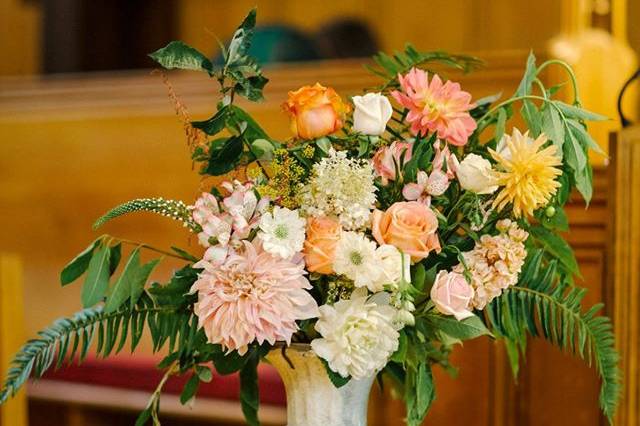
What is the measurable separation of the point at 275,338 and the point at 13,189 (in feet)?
6.99

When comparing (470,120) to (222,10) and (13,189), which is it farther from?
(222,10)

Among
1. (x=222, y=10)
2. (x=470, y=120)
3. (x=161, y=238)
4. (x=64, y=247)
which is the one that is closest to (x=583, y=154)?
(x=470, y=120)

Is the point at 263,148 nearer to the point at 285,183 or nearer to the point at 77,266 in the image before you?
the point at 285,183

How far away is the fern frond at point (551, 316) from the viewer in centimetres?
116

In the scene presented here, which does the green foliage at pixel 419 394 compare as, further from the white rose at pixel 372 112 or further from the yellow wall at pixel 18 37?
the yellow wall at pixel 18 37

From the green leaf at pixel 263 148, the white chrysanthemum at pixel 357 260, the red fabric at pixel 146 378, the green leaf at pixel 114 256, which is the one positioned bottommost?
the red fabric at pixel 146 378

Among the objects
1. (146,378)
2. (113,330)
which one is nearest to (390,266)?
(113,330)

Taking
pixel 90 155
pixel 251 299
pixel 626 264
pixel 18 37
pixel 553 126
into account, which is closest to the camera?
pixel 251 299

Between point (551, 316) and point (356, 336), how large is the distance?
0.28 metres

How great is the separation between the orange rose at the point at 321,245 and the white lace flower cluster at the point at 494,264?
145mm

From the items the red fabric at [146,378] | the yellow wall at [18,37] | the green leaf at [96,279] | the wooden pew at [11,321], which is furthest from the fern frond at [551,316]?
the yellow wall at [18,37]

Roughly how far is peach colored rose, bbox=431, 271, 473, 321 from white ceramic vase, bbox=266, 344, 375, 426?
141 mm

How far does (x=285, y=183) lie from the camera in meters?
1.08

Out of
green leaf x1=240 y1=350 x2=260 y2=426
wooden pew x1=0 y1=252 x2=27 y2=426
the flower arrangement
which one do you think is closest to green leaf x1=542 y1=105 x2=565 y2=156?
the flower arrangement
